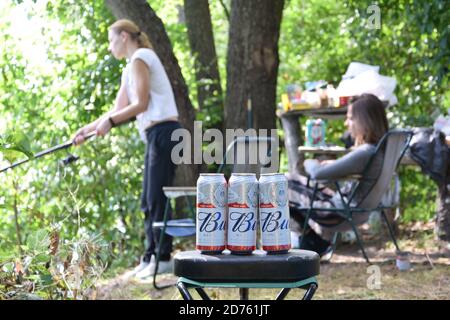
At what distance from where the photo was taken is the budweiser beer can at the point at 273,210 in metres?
2.36

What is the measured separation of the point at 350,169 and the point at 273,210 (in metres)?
2.49

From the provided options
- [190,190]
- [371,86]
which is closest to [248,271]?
[190,190]

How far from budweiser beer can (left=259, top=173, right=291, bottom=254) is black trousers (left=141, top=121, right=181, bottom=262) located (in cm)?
231

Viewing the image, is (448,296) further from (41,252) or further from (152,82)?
(41,252)

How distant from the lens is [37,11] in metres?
6.40

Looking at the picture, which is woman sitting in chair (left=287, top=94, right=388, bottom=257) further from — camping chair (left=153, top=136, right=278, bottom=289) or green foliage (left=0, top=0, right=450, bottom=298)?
green foliage (left=0, top=0, right=450, bottom=298)

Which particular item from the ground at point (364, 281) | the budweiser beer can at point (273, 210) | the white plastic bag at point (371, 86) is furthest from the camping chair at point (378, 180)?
the budweiser beer can at point (273, 210)

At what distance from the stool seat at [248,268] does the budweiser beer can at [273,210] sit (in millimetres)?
55

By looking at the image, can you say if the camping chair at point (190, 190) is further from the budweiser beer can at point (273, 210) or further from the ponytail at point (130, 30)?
the budweiser beer can at point (273, 210)

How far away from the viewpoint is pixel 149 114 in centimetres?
469

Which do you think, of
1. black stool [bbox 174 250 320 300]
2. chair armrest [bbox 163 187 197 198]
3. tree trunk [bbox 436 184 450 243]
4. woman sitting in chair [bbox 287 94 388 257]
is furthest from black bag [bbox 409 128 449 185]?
black stool [bbox 174 250 320 300]

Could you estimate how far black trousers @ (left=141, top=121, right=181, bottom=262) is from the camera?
15.3 ft

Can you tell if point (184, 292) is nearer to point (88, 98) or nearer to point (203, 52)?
point (88, 98)
